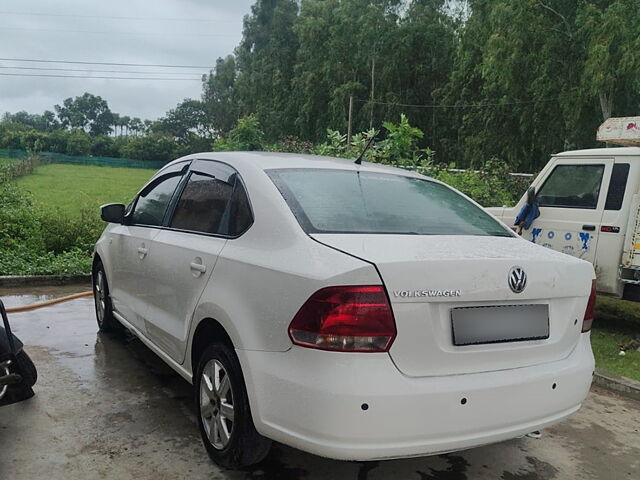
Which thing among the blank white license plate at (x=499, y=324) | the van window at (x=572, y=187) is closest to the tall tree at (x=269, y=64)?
the van window at (x=572, y=187)

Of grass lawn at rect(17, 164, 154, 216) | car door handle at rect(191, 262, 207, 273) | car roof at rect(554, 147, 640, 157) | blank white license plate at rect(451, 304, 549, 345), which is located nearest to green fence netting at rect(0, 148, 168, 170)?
grass lawn at rect(17, 164, 154, 216)

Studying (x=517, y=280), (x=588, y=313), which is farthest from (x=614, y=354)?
(x=517, y=280)

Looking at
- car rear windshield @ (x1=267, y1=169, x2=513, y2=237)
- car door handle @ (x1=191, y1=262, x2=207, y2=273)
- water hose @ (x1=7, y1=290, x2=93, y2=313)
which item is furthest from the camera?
water hose @ (x1=7, y1=290, x2=93, y2=313)

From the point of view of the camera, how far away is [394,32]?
34.6 metres

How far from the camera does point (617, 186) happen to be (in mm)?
6445

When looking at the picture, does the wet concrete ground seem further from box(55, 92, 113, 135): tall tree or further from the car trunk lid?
box(55, 92, 113, 135): tall tree

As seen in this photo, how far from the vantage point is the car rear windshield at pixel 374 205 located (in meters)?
2.77

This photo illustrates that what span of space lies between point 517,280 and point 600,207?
470 cm

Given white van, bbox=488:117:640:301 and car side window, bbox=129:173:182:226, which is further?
white van, bbox=488:117:640:301

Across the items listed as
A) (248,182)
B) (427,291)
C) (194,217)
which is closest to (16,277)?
(194,217)

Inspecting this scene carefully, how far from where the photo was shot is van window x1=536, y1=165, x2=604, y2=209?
6.63m

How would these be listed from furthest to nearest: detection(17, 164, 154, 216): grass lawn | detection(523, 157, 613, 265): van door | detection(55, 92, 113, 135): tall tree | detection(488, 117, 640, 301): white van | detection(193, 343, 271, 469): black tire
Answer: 1. detection(55, 92, 113, 135): tall tree
2. detection(17, 164, 154, 216): grass lawn
3. detection(523, 157, 613, 265): van door
4. detection(488, 117, 640, 301): white van
5. detection(193, 343, 271, 469): black tire

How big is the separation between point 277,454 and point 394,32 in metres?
34.7

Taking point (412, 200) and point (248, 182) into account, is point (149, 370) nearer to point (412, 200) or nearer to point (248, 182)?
point (248, 182)
